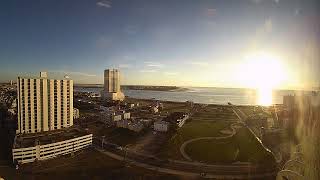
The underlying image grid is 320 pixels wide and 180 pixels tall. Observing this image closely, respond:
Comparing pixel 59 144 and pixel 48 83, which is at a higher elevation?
pixel 48 83

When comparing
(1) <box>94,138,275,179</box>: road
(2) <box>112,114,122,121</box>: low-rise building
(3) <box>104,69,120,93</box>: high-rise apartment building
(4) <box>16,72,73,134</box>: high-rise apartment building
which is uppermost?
(3) <box>104,69,120,93</box>: high-rise apartment building

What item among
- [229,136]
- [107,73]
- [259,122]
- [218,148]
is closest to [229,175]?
[218,148]

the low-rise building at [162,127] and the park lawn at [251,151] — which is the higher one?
the low-rise building at [162,127]

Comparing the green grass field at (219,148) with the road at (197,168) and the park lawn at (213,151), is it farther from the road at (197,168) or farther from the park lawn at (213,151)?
the road at (197,168)

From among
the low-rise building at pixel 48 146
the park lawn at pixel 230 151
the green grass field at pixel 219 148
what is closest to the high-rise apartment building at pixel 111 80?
the green grass field at pixel 219 148

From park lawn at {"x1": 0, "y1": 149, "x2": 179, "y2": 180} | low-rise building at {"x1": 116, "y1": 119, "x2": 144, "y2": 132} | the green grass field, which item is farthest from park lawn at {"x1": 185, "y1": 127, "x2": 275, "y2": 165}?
low-rise building at {"x1": 116, "y1": 119, "x2": 144, "y2": 132}

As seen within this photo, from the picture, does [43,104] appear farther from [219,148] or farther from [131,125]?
[219,148]

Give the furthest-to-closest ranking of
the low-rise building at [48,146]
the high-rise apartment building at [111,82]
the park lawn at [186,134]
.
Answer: the high-rise apartment building at [111,82], the park lawn at [186,134], the low-rise building at [48,146]

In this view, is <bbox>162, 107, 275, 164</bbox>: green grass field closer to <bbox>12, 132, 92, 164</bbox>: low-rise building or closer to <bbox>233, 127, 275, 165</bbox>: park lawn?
<bbox>233, 127, 275, 165</bbox>: park lawn

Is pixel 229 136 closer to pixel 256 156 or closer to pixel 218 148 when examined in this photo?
pixel 218 148
